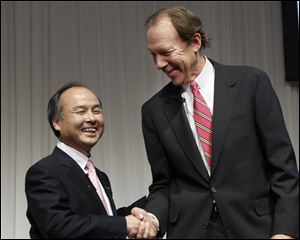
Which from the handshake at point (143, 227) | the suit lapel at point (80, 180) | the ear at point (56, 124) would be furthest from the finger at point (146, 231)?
the ear at point (56, 124)

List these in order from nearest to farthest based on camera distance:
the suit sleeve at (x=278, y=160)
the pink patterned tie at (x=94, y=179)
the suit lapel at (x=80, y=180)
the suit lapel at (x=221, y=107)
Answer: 1. the suit sleeve at (x=278, y=160)
2. the suit lapel at (x=221, y=107)
3. the suit lapel at (x=80, y=180)
4. the pink patterned tie at (x=94, y=179)

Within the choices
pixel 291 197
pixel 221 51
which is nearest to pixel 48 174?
pixel 291 197

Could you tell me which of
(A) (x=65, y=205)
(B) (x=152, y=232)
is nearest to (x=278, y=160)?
(B) (x=152, y=232)

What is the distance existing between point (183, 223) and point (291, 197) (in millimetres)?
402

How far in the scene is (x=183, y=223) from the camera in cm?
192

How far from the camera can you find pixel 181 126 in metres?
1.94

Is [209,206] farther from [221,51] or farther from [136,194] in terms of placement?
[221,51]

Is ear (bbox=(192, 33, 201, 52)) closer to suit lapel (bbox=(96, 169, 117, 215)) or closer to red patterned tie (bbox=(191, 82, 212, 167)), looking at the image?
red patterned tie (bbox=(191, 82, 212, 167))

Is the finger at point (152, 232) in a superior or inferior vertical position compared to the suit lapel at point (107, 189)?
inferior

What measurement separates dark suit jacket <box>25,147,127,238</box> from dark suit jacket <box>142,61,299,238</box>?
213 millimetres

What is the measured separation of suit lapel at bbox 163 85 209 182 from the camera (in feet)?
6.13

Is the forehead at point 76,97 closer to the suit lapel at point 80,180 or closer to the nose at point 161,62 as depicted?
the suit lapel at point 80,180

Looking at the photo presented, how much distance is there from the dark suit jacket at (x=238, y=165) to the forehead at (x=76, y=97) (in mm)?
486

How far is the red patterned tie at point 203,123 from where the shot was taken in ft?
6.17
